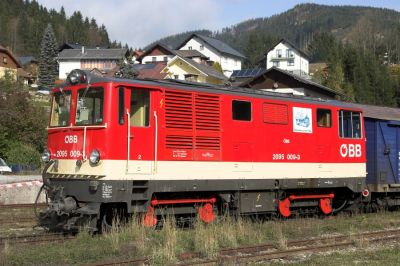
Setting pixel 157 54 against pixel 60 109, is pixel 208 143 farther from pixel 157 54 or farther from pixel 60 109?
pixel 157 54

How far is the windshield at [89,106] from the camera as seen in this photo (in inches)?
444

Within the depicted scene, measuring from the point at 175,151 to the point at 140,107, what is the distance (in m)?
1.31

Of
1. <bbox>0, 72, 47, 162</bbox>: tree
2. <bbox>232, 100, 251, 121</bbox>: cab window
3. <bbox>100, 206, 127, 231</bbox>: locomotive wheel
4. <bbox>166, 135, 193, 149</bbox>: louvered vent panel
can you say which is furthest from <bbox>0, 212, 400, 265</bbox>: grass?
<bbox>0, 72, 47, 162</bbox>: tree

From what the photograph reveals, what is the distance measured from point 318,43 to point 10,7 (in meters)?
94.8

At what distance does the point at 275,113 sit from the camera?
14250 mm

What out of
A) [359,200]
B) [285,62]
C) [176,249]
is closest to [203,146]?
[176,249]

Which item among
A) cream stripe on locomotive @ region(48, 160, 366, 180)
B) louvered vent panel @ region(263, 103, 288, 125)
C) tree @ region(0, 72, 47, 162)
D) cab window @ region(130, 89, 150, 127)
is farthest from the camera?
tree @ region(0, 72, 47, 162)

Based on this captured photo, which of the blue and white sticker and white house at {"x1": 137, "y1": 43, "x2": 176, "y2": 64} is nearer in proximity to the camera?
the blue and white sticker

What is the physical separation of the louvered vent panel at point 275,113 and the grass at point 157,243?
2856 millimetres

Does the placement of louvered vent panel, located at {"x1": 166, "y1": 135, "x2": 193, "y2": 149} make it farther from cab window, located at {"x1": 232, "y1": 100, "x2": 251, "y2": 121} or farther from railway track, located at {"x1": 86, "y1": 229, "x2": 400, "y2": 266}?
railway track, located at {"x1": 86, "y1": 229, "x2": 400, "y2": 266}

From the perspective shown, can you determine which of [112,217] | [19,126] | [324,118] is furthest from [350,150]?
[19,126]

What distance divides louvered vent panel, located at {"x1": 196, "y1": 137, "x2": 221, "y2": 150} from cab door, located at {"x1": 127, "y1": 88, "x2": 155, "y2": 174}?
1325mm

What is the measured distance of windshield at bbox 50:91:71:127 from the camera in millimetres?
11938

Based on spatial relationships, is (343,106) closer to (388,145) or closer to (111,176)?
(388,145)
